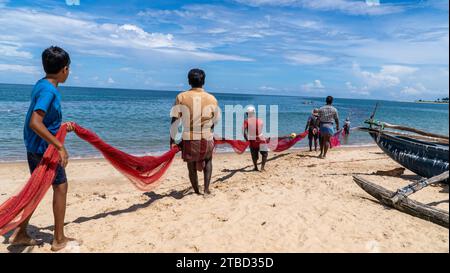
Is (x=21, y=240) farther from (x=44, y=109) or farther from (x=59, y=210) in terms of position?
(x=44, y=109)

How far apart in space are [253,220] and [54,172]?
7.52 feet

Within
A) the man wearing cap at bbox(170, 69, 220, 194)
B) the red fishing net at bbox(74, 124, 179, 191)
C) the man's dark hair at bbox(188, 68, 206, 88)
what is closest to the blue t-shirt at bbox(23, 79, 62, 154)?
the red fishing net at bbox(74, 124, 179, 191)

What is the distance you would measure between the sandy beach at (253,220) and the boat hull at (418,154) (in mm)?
349

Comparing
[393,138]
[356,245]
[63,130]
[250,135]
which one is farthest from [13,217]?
[393,138]

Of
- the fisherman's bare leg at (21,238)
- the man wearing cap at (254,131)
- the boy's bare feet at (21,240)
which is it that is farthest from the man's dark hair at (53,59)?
the man wearing cap at (254,131)

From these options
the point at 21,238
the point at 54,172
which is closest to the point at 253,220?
the point at 54,172

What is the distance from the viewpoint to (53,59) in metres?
3.28

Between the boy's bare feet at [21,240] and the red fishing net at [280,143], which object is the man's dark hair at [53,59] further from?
the red fishing net at [280,143]

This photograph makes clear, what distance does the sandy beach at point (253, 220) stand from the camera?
3.59m

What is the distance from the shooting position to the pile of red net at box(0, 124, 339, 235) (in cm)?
340

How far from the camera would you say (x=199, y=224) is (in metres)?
4.18

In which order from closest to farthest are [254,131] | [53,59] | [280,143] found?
[53,59] → [254,131] → [280,143]

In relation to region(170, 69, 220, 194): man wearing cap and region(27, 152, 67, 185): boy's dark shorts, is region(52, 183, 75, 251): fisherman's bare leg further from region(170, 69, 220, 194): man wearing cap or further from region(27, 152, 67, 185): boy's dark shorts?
region(170, 69, 220, 194): man wearing cap
